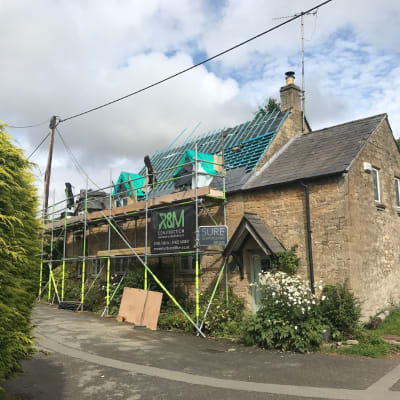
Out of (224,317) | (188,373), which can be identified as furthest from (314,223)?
(188,373)

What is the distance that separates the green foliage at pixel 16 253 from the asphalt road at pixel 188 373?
0.80 meters

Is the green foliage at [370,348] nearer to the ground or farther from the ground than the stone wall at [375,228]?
nearer to the ground

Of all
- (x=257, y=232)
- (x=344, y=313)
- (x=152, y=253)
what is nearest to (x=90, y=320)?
(x=152, y=253)

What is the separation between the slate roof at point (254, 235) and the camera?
38.9 feet

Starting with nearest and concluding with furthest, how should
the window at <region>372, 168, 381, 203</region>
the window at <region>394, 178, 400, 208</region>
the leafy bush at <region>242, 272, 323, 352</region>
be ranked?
1. the leafy bush at <region>242, 272, 323, 352</region>
2. the window at <region>372, 168, 381, 203</region>
3. the window at <region>394, 178, 400, 208</region>

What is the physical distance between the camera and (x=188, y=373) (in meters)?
Result: 7.72

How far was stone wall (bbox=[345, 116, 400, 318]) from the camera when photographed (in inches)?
455

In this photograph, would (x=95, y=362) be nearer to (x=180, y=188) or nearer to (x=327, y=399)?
(x=327, y=399)

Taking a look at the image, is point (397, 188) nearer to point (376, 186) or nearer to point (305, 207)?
point (376, 186)

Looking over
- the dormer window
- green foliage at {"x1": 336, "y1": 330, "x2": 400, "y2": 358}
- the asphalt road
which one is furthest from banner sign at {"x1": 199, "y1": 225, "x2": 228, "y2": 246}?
the dormer window

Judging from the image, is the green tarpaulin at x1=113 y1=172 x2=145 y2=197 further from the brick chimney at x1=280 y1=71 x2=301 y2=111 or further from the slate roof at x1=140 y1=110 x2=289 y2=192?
the brick chimney at x1=280 y1=71 x2=301 y2=111

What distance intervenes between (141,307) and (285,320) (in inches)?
221

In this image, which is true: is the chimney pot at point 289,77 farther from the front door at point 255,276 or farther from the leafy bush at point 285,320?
the leafy bush at point 285,320

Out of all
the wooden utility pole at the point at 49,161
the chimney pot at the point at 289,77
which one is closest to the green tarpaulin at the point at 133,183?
the wooden utility pole at the point at 49,161
